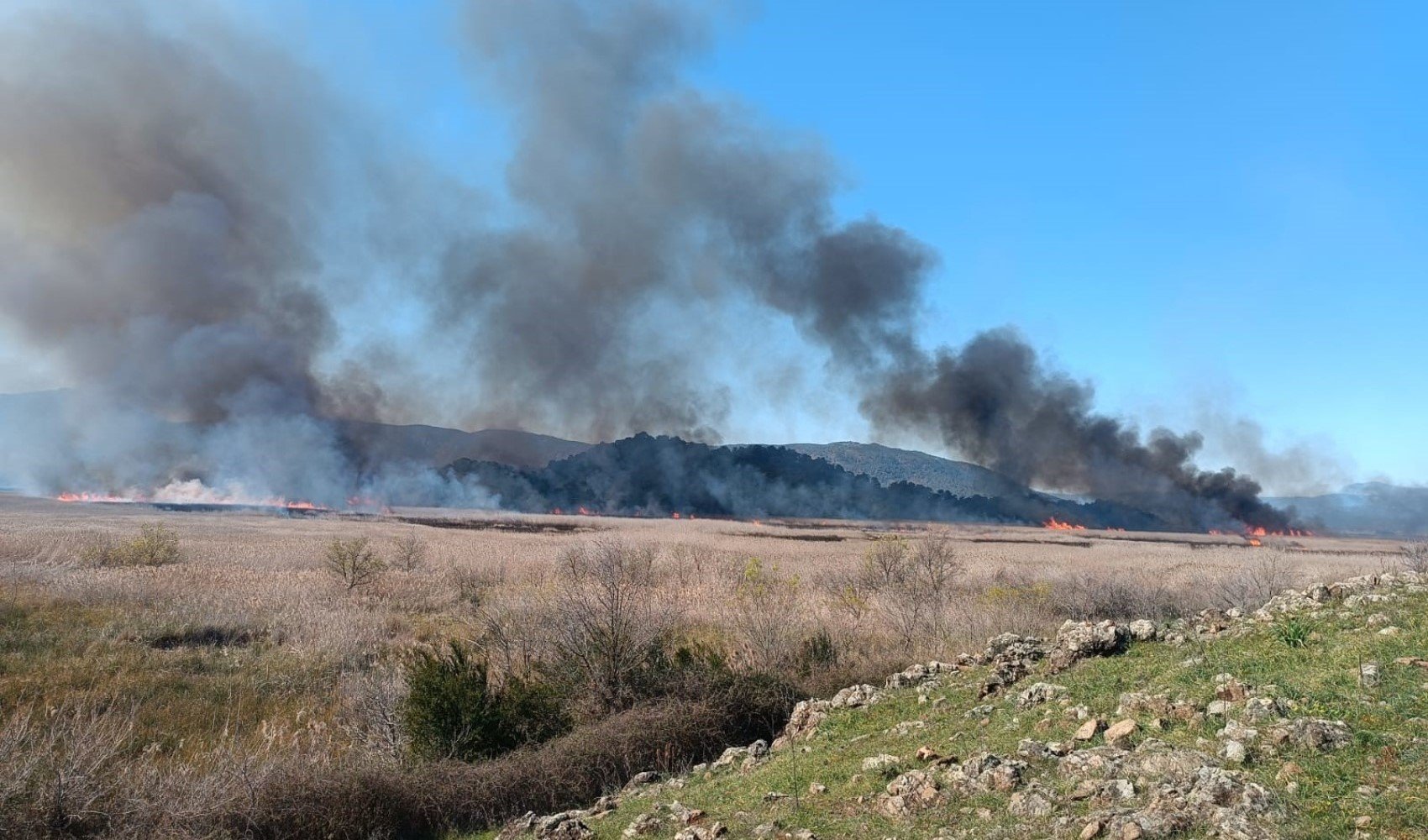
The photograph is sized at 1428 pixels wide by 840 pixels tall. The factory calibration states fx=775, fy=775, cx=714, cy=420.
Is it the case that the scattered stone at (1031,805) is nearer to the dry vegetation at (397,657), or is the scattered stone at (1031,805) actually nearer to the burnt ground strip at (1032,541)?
the dry vegetation at (397,657)

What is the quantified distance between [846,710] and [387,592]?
56.4 feet

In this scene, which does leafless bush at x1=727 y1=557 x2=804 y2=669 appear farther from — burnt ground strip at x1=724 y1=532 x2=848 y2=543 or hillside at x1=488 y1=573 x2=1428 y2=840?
burnt ground strip at x1=724 y1=532 x2=848 y2=543

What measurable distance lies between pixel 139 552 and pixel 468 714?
866 inches

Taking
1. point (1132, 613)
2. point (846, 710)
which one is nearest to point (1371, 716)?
point (846, 710)

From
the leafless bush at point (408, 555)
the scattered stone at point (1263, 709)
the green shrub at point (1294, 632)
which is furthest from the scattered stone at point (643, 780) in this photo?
the leafless bush at point (408, 555)

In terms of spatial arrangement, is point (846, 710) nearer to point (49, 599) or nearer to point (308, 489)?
point (49, 599)

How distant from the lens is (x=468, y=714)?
10.2 meters

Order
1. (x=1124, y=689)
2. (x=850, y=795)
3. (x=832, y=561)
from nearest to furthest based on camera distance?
(x=850, y=795), (x=1124, y=689), (x=832, y=561)

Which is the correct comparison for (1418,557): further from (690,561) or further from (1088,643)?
(690,561)

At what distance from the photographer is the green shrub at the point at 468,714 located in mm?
10078

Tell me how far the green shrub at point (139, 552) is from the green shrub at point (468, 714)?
65.1 feet

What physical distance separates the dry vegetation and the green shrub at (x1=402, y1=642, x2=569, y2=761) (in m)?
0.07

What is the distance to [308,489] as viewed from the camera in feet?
265

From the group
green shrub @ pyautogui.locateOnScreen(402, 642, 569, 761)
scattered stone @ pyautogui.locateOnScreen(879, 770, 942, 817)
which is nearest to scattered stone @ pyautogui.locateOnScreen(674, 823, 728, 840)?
scattered stone @ pyautogui.locateOnScreen(879, 770, 942, 817)
